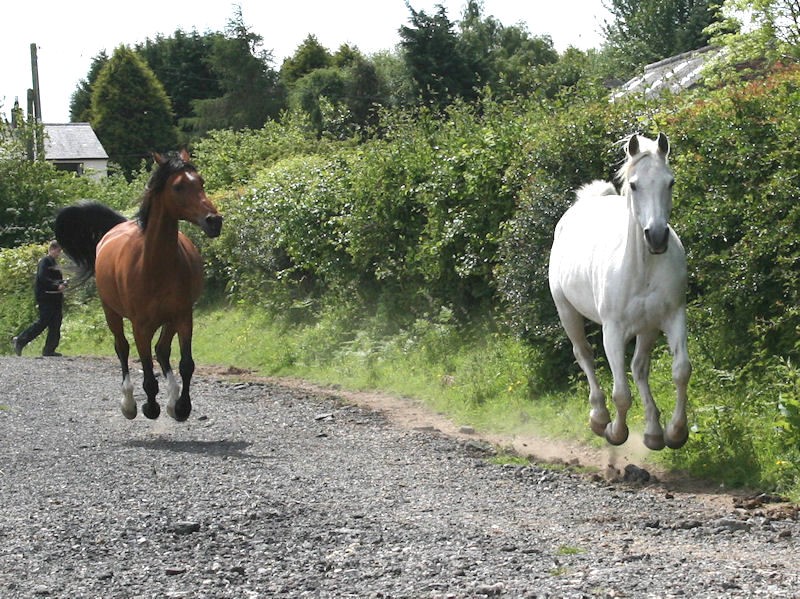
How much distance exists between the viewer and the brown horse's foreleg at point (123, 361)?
44.4 feet

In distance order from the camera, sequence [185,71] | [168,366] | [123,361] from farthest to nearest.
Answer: [185,71]
[123,361]
[168,366]

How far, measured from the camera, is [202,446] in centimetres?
1163

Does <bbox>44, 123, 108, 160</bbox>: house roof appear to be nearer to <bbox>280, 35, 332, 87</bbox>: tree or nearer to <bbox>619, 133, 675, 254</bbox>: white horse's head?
<bbox>280, 35, 332, 87</bbox>: tree

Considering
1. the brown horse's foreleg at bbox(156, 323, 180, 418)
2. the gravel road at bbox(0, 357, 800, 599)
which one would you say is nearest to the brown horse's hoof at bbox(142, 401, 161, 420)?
the brown horse's foreleg at bbox(156, 323, 180, 418)

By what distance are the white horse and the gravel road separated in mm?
621

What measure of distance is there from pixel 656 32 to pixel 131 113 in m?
33.8

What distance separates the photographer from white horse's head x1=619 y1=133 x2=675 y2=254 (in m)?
8.52

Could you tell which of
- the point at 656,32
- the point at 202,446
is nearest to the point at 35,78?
the point at 656,32

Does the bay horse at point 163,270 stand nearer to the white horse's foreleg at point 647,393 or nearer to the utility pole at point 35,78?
the white horse's foreleg at point 647,393

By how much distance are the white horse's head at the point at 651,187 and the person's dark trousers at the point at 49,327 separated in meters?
16.9

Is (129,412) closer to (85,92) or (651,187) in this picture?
(651,187)

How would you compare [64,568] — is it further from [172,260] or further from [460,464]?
[172,260]

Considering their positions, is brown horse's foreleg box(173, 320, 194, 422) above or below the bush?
below

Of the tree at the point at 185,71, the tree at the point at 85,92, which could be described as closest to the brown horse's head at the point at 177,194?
the tree at the point at 185,71
